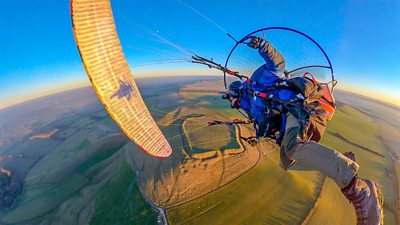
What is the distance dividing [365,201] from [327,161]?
1364 millimetres

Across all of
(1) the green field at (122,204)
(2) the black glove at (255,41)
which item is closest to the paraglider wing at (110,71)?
→ (2) the black glove at (255,41)

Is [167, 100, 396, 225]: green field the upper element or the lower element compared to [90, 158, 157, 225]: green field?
upper

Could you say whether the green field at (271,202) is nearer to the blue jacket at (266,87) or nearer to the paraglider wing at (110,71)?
the paraglider wing at (110,71)

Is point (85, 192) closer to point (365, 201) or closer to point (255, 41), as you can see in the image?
point (255, 41)

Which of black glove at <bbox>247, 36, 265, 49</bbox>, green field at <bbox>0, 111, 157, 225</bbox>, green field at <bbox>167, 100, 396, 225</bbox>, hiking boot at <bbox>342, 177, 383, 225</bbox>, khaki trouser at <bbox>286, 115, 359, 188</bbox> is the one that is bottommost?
green field at <bbox>0, 111, 157, 225</bbox>

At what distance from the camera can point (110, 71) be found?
9.56 m

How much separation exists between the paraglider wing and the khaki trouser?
24.5 ft

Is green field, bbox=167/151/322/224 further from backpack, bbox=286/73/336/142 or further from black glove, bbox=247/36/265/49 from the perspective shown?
black glove, bbox=247/36/265/49

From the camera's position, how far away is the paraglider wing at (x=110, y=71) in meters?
7.99

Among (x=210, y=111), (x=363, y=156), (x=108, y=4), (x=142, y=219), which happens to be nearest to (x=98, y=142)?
(x=210, y=111)

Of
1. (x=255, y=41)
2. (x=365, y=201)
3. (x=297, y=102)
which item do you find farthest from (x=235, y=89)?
(x=365, y=201)

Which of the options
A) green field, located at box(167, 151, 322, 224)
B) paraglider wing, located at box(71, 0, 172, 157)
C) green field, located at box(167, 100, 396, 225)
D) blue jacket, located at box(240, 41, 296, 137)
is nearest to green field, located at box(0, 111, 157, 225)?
green field, located at box(167, 151, 322, 224)

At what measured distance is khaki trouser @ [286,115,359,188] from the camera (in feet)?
16.7

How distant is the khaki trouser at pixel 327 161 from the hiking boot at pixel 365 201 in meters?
0.27
